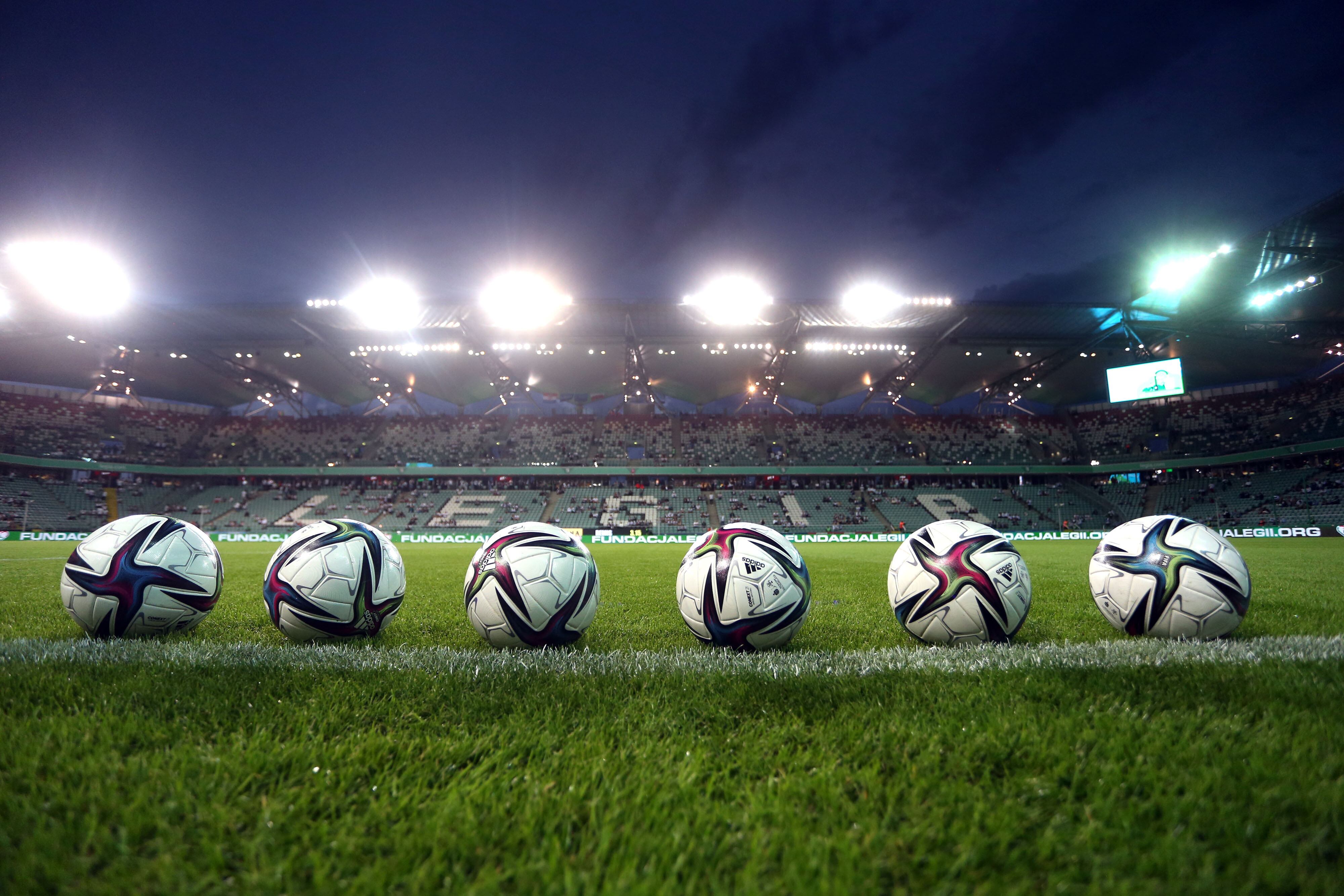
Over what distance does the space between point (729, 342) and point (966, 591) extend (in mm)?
29491

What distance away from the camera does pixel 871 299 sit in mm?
26078

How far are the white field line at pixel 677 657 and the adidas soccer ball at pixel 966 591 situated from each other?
0.66 feet

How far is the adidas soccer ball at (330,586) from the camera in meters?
3.98

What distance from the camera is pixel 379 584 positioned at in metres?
4.20

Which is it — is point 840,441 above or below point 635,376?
below

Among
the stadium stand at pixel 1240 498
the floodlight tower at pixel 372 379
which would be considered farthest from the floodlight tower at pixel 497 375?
the stadium stand at pixel 1240 498

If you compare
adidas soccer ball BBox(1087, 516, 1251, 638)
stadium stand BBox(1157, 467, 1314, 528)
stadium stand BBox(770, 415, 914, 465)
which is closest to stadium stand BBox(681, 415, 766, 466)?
stadium stand BBox(770, 415, 914, 465)

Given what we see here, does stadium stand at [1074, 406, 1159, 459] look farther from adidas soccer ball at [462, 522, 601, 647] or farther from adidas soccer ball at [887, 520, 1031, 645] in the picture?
adidas soccer ball at [462, 522, 601, 647]

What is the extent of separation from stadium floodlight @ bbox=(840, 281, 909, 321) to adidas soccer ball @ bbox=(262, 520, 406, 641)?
25933 mm

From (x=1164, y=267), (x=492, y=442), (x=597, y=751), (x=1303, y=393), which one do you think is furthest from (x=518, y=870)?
(x=1303, y=393)

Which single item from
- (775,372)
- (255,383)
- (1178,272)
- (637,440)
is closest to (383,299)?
(255,383)

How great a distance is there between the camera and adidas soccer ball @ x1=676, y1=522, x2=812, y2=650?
3771 millimetres

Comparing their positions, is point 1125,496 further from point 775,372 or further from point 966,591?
point 966,591

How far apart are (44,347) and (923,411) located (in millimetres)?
65697
